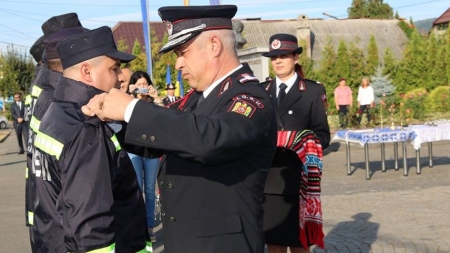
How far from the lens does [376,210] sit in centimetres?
936

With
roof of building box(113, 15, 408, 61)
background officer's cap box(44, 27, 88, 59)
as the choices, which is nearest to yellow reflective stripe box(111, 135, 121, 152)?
background officer's cap box(44, 27, 88, 59)

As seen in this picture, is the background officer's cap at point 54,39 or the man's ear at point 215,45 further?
the background officer's cap at point 54,39

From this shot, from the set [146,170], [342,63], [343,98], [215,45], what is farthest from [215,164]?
[342,63]

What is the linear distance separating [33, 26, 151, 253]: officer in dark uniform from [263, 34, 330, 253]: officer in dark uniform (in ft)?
6.32

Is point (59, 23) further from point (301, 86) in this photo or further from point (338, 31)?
point (338, 31)

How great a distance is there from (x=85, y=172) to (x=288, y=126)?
2.92 m

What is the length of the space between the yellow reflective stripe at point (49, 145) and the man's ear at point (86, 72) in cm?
31

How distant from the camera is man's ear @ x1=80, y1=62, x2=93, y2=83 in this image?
317 cm

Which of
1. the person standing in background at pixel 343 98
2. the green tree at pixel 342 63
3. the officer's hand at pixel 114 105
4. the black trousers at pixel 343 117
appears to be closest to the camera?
the officer's hand at pixel 114 105

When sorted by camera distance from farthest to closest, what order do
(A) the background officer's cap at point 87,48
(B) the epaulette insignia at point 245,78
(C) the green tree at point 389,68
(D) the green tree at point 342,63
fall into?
(C) the green tree at point 389,68, (D) the green tree at point 342,63, (A) the background officer's cap at point 87,48, (B) the epaulette insignia at point 245,78

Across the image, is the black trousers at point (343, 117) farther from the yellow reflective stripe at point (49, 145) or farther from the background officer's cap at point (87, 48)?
the yellow reflective stripe at point (49, 145)

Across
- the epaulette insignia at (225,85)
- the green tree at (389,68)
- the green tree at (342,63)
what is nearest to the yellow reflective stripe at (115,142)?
the epaulette insignia at (225,85)

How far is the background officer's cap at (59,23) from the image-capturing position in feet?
17.9

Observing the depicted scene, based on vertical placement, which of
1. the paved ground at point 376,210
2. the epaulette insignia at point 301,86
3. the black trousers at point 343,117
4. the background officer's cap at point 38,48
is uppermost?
the background officer's cap at point 38,48
